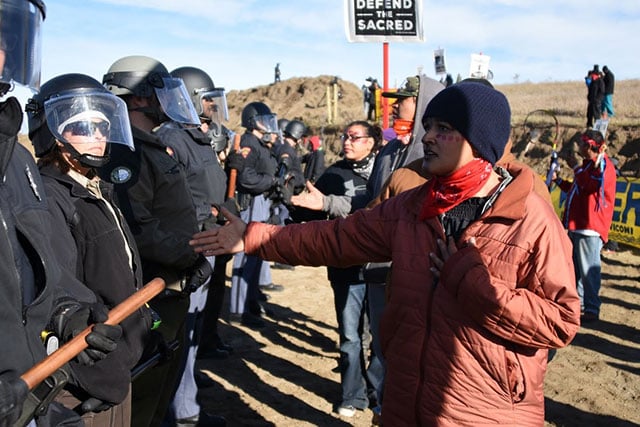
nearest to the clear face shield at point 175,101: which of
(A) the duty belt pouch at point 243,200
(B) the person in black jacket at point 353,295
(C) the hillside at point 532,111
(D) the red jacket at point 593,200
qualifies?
(B) the person in black jacket at point 353,295

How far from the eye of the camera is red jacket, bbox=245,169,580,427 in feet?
7.22

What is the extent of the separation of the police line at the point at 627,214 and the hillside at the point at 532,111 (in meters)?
5.59

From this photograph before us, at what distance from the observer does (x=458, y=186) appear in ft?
7.91

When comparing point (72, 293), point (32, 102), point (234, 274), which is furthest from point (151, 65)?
point (234, 274)

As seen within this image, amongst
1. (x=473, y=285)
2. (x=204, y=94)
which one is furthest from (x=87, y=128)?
(x=204, y=94)

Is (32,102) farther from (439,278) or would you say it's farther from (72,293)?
(439,278)

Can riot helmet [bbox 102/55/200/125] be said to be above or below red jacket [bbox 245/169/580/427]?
above

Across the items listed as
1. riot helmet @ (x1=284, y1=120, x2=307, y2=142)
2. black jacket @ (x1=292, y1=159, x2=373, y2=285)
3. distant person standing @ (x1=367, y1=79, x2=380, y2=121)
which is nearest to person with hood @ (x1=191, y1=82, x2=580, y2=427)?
black jacket @ (x1=292, y1=159, x2=373, y2=285)

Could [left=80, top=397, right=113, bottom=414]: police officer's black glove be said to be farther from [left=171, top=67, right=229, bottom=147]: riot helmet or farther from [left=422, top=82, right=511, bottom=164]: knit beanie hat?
[left=171, top=67, right=229, bottom=147]: riot helmet

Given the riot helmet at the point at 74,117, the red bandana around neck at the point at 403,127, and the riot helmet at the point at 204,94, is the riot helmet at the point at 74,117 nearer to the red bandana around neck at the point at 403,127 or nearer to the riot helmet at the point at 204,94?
the red bandana around neck at the point at 403,127

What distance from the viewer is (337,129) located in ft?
113

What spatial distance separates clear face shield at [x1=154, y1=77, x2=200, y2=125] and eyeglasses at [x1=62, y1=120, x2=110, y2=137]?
116cm

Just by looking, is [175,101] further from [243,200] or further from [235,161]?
[243,200]

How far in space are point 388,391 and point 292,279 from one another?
7.46 m
